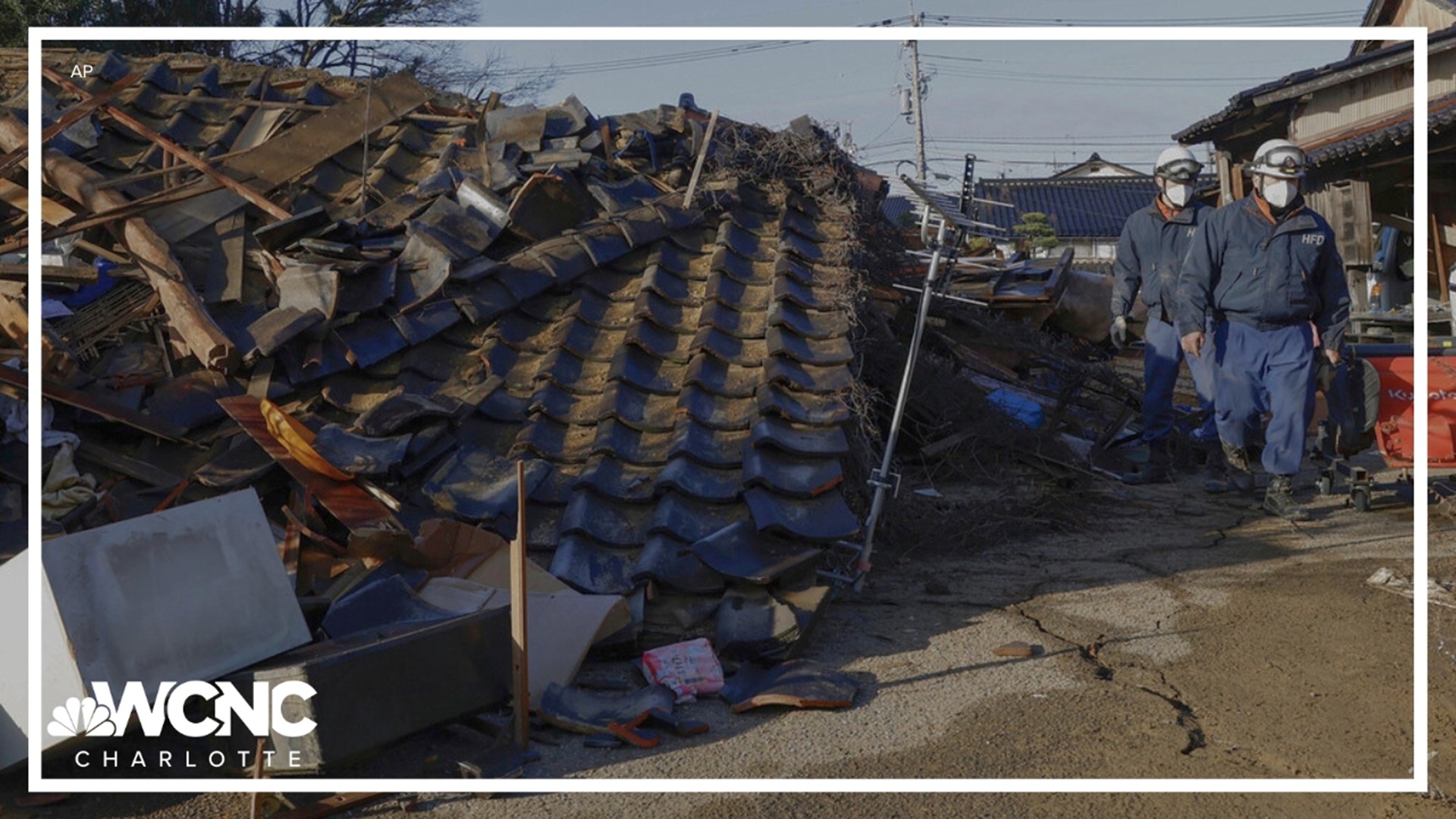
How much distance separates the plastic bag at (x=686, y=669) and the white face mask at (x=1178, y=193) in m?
5.09

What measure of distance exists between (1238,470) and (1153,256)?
1533 millimetres

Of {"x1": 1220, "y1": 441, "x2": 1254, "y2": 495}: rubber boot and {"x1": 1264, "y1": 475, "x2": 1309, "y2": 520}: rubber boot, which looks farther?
{"x1": 1220, "y1": 441, "x2": 1254, "y2": 495}: rubber boot

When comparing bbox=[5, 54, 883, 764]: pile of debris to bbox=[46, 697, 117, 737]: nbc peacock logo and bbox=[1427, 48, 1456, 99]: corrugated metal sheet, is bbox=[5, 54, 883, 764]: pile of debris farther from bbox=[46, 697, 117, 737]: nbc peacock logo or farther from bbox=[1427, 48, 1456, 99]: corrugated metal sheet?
bbox=[1427, 48, 1456, 99]: corrugated metal sheet

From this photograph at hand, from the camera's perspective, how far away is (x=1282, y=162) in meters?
7.09

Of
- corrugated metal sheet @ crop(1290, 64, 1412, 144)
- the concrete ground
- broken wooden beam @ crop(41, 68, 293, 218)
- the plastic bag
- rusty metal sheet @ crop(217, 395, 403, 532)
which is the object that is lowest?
the concrete ground

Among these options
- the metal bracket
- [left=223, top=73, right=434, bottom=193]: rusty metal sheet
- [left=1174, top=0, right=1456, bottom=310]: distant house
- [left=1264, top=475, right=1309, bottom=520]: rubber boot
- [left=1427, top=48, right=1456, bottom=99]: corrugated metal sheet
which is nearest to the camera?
the metal bracket

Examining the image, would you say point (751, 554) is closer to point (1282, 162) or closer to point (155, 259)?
point (155, 259)

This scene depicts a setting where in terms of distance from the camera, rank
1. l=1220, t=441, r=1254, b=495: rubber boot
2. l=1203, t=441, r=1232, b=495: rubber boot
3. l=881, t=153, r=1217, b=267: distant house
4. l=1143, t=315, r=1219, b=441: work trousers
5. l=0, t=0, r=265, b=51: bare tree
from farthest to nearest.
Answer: l=881, t=153, r=1217, b=267: distant house → l=0, t=0, r=265, b=51: bare tree → l=1143, t=315, r=1219, b=441: work trousers → l=1203, t=441, r=1232, b=495: rubber boot → l=1220, t=441, r=1254, b=495: rubber boot

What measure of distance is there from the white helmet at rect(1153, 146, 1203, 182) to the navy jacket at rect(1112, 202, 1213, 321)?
0.21 metres

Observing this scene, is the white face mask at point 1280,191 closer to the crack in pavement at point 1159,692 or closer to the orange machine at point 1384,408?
the orange machine at point 1384,408

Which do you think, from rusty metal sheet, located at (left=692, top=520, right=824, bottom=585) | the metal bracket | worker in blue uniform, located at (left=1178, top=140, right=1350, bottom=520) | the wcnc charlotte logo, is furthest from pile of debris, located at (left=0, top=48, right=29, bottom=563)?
worker in blue uniform, located at (left=1178, top=140, right=1350, bottom=520)

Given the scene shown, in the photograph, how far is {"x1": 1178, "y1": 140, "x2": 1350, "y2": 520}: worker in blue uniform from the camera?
7.14 m

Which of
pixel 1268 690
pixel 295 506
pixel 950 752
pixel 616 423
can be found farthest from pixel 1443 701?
pixel 295 506

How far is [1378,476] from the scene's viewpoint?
8078 mm
